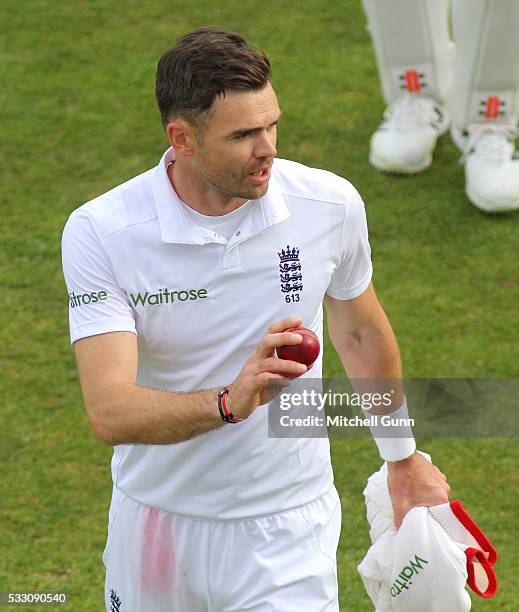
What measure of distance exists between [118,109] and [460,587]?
4776 mm

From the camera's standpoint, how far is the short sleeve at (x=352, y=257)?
336cm

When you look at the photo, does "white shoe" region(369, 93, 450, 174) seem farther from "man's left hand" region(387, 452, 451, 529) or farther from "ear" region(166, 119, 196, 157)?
"ear" region(166, 119, 196, 157)

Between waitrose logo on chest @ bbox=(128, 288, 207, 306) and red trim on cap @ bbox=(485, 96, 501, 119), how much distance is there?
3.79 meters

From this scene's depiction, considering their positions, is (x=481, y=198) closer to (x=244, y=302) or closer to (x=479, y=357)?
(x=479, y=357)

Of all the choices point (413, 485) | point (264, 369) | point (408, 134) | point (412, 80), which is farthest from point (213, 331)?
point (412, 80)

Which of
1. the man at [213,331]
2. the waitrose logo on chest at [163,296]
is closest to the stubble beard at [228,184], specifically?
the man at [213,331]

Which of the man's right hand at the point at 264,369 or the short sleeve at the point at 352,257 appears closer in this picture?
the man's right hand at the point at 264,369

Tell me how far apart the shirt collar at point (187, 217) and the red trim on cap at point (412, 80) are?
372cm

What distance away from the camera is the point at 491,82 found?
21.3ft

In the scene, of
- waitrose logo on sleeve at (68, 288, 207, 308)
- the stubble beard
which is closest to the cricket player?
the stubble beard

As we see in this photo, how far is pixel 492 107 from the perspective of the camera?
6625mm

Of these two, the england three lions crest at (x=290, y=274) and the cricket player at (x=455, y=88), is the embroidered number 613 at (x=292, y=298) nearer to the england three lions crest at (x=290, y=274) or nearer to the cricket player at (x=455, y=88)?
the england three lions crest at (x=290, y=274)

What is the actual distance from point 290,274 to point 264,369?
0.50 meters

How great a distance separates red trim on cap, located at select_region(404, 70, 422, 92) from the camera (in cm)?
683
